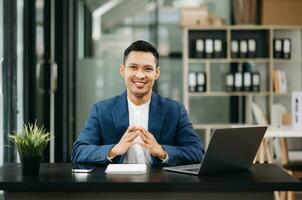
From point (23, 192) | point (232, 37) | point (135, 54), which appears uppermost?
point (232, 37)

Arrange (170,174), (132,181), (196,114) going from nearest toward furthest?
(132,181) → (170,174) → (196,114)

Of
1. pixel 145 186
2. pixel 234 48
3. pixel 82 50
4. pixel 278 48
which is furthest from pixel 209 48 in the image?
pixel 145 186

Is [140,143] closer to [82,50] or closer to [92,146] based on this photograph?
[92,146]

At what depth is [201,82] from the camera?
24.7 ft

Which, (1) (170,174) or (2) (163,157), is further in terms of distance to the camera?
(2) (163,157)

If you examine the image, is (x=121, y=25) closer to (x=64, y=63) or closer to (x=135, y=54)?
(x=64, y=63)

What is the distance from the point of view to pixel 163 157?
2967mm

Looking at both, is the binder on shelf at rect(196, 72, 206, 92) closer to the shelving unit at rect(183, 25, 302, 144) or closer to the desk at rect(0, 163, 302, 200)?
the shelving unit at rect(183, 25, 302, 144)

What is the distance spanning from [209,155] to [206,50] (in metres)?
5.08

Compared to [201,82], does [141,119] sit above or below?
below

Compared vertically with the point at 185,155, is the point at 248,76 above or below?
above

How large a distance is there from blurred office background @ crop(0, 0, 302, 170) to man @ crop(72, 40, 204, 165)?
1.78 metres

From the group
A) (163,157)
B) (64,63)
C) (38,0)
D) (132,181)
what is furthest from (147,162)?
(64,63)

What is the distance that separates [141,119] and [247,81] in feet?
14.6
